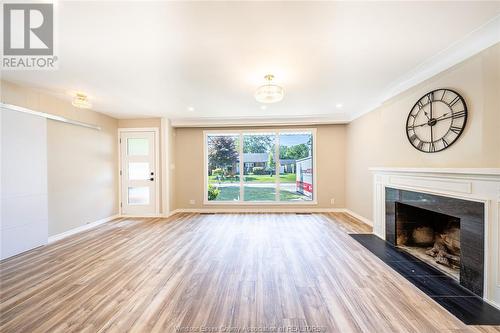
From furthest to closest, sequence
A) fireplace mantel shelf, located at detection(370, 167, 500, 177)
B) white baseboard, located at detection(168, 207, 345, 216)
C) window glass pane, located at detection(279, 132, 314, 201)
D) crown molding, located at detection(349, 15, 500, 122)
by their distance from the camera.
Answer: window glass pane, located at detection(279, 132, 314, 201) → white baseboard, located at detection(168, 207, 345, 216) → crown molding, located at detection(349, 15, 500, 122) → fireplace mantel shelf, located at detection(370, 167, 500, 177)

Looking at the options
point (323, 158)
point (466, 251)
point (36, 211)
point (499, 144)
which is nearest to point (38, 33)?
point (36, 211)

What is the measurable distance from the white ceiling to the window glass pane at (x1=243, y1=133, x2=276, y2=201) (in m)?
2.16

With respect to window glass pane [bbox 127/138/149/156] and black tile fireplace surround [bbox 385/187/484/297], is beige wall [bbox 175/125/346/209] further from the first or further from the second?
black tile fireplace surround [bbox 385/187/484/297]

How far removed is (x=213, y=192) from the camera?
234 inches

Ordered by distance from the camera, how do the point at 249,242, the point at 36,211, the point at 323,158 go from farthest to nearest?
the point at 323,158 → the point at 249,242 → the point at 36,211

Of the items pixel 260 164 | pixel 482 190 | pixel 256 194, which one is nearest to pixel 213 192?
pixel 256 194

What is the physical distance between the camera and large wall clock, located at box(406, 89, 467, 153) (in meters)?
2.31

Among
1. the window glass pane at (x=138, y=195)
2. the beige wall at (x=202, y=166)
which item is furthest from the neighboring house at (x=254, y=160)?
the window glass pane at (x=138, y=195)

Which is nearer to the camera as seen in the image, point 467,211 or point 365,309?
point 365,309

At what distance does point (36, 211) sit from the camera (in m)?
3.27

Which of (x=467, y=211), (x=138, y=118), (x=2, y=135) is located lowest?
(x=467, y=211)

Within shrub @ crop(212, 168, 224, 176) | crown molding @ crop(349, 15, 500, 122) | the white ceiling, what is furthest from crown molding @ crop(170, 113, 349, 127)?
crown molding @ crop(349, 15, 500, 122)

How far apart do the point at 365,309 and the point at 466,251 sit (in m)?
1.29

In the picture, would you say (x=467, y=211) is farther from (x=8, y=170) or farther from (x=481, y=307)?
(x=8, y=170)
